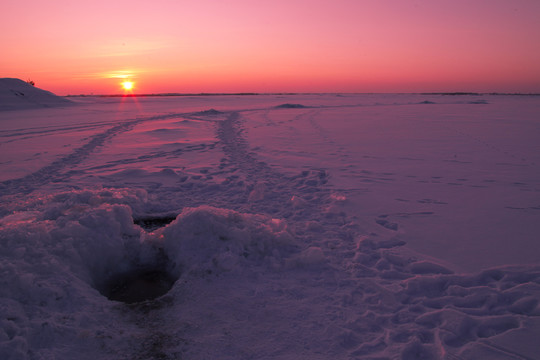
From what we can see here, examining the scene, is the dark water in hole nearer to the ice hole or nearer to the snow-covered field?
the snow-covered field

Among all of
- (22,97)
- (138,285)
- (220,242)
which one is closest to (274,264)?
(220,242)

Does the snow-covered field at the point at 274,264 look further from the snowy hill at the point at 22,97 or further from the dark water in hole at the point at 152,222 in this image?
the snowy hill at the point at 22,97

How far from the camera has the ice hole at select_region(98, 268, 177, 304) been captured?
302 centimetres

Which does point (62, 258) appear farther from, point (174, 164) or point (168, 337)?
point (174, 164)

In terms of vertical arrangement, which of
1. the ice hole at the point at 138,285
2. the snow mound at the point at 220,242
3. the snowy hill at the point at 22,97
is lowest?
the ice hole at the point at 138,285

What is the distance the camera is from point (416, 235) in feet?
12.9

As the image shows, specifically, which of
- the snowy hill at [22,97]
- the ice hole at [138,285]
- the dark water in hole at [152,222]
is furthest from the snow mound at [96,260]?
the snowy hill at [22,97]

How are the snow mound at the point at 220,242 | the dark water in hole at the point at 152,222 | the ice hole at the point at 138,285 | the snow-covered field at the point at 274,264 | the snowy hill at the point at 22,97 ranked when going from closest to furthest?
the snow-covered field at the point at 274,264 < the ice hole at the point at 138,285 < the snow mound at the point at 220,242 < the dark water in hole at the point at 152,222 < the snowy hill at the point at 22,97

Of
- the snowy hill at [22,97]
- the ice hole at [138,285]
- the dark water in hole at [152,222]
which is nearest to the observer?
the ice hole at [138,285]

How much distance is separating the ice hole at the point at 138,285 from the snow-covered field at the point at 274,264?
2 centimetres

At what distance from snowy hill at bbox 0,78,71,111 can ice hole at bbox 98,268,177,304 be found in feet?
85.0

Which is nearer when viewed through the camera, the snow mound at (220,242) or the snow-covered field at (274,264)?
the snow-covered field at (274,264)

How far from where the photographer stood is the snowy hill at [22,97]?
24.0 meters

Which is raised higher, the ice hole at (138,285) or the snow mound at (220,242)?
the snow mound at (220,242)
